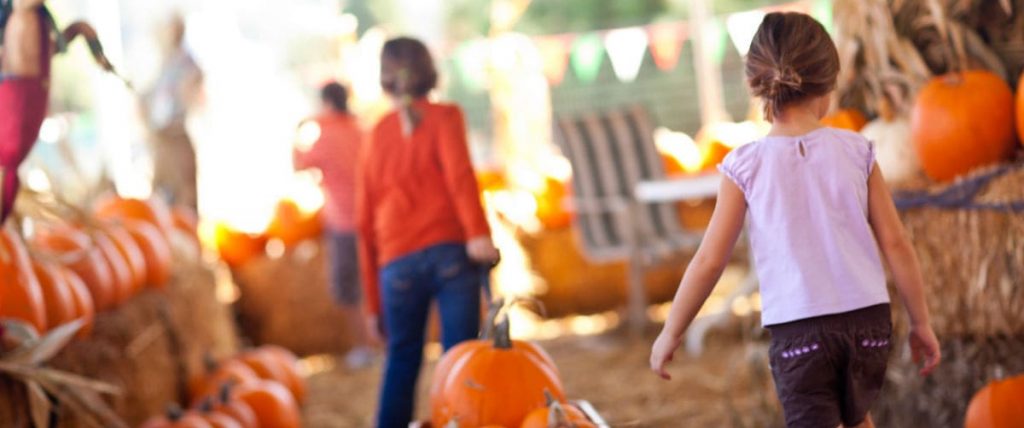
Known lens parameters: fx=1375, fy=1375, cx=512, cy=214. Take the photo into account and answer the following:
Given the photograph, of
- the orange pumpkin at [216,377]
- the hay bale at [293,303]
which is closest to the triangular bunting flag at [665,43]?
the hay bale at [293,303]

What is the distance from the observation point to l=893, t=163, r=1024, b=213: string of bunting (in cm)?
337

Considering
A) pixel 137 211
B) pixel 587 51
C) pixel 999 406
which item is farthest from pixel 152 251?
pixel 587 51

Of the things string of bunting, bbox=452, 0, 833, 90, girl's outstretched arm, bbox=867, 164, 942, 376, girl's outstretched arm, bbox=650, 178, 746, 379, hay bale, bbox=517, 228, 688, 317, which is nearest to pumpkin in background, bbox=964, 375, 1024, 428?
girl's outstretched arm, bbox=867, 164, 942, 376

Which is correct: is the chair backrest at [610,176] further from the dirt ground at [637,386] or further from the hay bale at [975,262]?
the hay bale at [975,262]

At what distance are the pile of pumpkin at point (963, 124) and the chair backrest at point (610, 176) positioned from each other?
3492 mm

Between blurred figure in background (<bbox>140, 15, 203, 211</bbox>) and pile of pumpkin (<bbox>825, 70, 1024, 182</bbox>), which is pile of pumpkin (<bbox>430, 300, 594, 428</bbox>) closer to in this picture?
pile of pumpkin (<bbox>825, 70, 1024, 182</bbox>)

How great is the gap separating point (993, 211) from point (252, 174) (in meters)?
8.06

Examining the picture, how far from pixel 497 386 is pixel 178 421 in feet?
5.25

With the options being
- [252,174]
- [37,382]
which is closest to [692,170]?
[252,174]

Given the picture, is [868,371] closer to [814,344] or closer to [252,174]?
[814,344]

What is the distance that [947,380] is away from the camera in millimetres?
3611

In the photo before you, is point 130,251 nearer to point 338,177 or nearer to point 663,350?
point 338,177

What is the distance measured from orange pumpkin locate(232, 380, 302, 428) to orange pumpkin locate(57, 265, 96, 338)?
2.42 feet

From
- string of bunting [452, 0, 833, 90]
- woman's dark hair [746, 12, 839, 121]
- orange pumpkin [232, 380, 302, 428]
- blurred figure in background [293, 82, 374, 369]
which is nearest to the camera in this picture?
woman's dark hair [746, 12, 839, 121]
